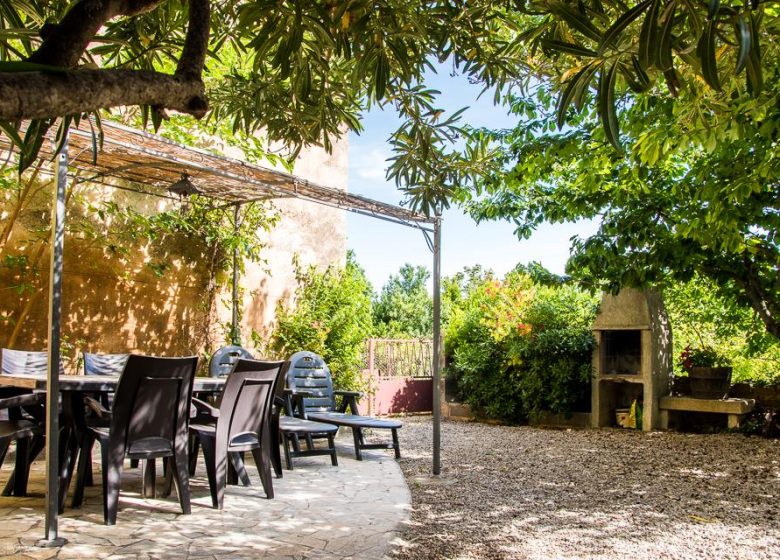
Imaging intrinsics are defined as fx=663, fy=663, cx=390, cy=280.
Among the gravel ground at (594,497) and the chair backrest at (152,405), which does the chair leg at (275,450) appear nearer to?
the gravel ground at (594,497)

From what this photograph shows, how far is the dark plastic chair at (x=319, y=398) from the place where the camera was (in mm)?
6930

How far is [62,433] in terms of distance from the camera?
14.0 ft

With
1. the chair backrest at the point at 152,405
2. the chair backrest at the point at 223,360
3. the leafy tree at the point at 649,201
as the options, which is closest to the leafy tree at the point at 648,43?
the leafy tree at the point at 649,201

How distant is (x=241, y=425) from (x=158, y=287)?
4.20 metres

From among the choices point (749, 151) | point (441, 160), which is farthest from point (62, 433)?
point (749, 151)

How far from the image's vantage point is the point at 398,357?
471 inches

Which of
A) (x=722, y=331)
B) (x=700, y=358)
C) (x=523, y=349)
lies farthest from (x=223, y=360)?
(x=722, y=331)

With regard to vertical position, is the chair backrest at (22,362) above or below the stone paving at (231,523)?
above

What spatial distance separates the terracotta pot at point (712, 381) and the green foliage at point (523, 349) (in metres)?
1.52

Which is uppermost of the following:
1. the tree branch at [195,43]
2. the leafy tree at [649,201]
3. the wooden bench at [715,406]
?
the leafy tree at [649,201]

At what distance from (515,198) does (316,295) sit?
320cm

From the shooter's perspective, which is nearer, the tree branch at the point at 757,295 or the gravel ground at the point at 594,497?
the gravel ground at the point at 594,497

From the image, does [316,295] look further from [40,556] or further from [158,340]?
[40,556]

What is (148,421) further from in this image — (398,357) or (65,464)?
(398,357)
